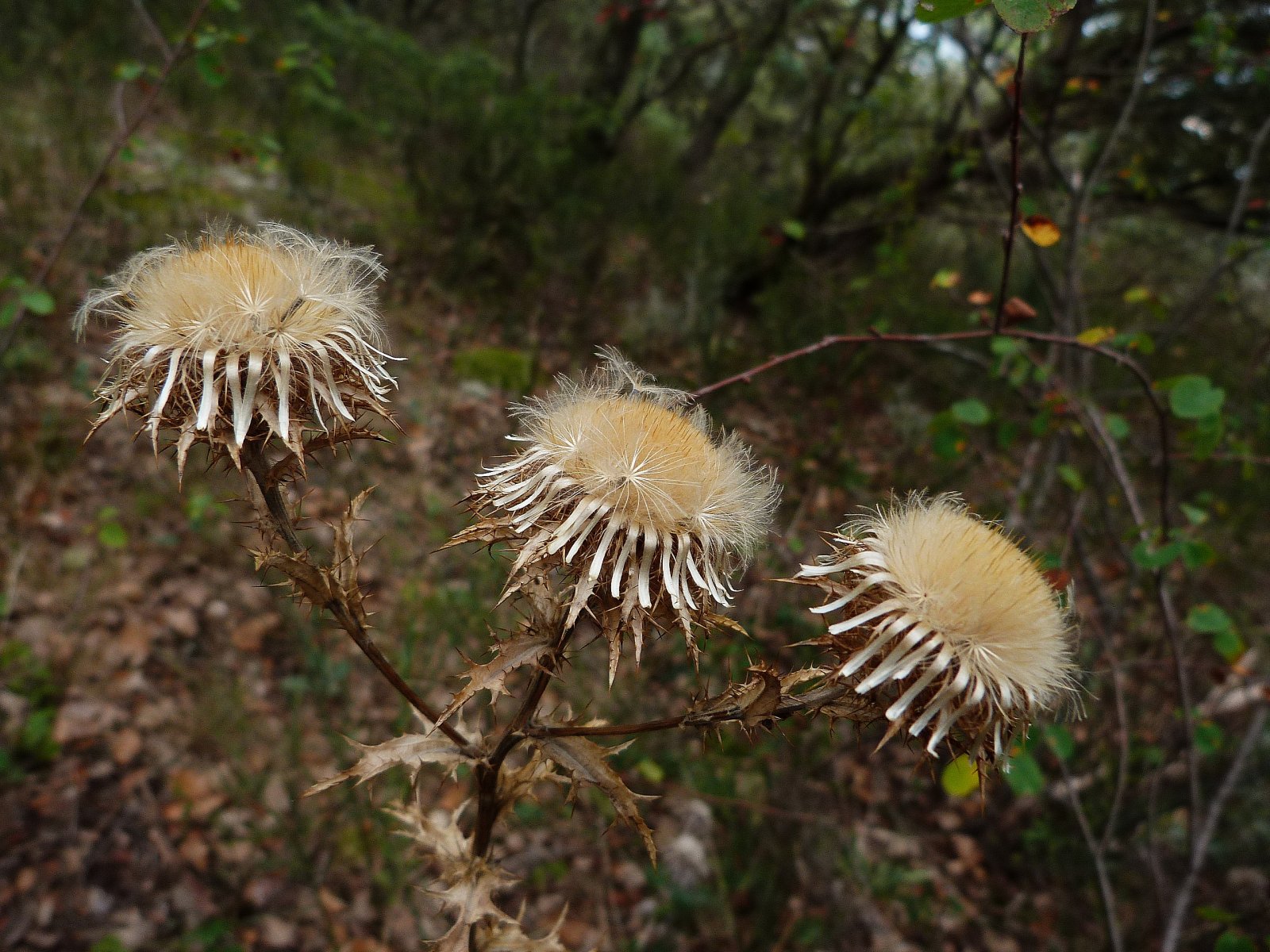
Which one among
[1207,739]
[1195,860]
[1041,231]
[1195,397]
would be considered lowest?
[1195,860]

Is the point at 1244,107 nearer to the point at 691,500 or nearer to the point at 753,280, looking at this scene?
the point at 753,280

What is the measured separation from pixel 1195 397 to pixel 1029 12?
1499 millimetres

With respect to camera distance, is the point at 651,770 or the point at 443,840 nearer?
the point at 443,840


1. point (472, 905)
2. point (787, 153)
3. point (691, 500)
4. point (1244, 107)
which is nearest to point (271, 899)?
point (472, 905)

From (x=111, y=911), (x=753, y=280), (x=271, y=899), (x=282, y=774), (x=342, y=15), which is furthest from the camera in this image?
(x=342, y=15)

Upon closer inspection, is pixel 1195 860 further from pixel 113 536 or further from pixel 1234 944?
pixel 113 536

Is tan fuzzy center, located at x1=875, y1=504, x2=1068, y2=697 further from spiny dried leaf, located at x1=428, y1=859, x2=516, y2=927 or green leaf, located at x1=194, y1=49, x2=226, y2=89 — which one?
green leaf, located at x1=194, y1=49, x2=226, y2=89

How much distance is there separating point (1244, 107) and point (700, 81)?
7161 millimetres

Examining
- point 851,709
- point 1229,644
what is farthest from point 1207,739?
point 851,709

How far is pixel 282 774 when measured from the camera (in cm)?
315

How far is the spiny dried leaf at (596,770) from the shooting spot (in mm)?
1149

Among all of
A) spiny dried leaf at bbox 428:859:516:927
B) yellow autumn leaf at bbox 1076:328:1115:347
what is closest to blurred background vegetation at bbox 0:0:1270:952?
yellow autumn leaf at bbox 1076:328:1115:347

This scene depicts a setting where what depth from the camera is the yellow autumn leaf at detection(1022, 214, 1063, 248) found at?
175 cm

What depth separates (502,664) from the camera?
1121 mm
